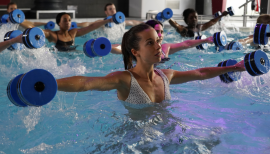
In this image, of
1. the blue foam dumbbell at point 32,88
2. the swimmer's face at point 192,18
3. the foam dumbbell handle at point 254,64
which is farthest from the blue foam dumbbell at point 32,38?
the swimmer's face at point 192,18

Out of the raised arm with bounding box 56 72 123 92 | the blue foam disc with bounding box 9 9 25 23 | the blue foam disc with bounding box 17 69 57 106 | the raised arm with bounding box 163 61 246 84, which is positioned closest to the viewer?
the blue foam disc with bounding box 17 69 57 106

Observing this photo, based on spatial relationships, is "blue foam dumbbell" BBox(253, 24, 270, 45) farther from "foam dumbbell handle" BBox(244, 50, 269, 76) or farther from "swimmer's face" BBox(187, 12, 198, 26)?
"swimmer's face" BBox(187, 12, 198, 26)

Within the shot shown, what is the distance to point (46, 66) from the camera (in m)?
5.61

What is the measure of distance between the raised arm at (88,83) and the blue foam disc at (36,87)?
130mm

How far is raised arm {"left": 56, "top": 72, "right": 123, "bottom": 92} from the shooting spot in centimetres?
204

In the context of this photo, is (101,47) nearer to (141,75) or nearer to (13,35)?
(13,35)

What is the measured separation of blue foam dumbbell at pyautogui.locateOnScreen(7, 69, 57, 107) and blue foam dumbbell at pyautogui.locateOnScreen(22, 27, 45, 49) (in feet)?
6.90

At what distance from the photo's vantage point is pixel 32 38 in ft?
12.7

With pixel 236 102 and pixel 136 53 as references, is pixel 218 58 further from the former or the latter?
pixel 136 53

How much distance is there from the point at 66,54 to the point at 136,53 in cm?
421

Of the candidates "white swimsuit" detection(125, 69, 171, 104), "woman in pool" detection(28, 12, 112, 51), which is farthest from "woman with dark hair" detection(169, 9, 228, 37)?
"white swimsuit" detection(125, 69, 171, 104)

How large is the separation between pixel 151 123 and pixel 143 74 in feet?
1.47

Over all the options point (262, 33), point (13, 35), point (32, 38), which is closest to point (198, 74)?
point (262, 33)

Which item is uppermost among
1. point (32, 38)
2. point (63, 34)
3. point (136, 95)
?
point (63, 34)
